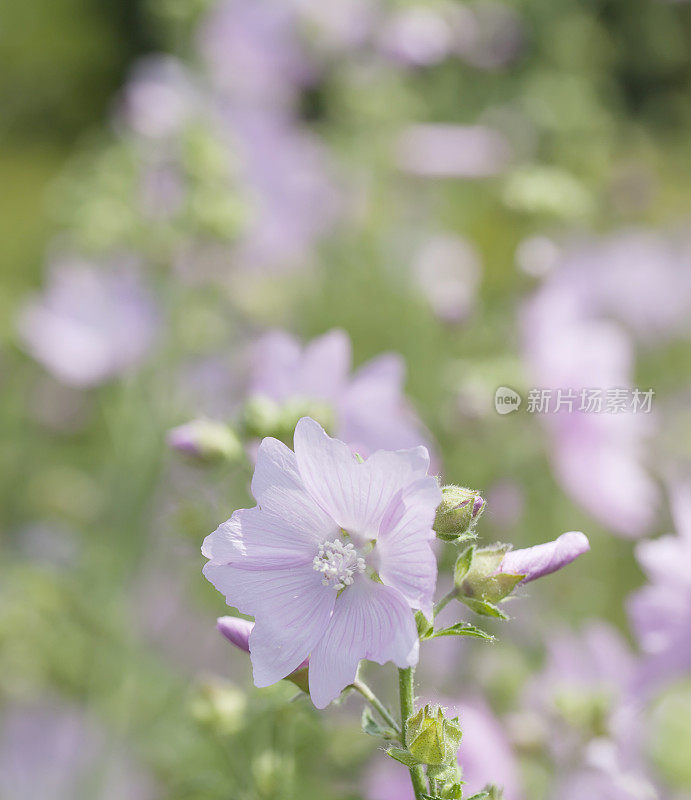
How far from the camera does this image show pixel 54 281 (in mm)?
1953

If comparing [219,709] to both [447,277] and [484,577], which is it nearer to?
[484,577]

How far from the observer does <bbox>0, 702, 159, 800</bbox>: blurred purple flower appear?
1430 mm

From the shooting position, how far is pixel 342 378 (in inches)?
34.5

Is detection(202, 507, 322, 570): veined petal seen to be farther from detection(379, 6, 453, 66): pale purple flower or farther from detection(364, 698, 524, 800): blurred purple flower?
detection(379, 6, 453, 66): pale purple flower

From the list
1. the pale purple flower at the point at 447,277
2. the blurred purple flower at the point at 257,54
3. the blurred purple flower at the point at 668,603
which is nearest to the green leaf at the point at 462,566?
the blurred purple flower at the point at 668,603

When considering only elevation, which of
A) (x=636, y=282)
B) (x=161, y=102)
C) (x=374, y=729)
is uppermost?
(x=374, y=729)

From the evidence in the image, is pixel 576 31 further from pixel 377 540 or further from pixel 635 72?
pixel 635 72

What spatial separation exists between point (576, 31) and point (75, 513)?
131 cm

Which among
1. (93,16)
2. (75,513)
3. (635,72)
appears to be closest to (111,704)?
(75,513)

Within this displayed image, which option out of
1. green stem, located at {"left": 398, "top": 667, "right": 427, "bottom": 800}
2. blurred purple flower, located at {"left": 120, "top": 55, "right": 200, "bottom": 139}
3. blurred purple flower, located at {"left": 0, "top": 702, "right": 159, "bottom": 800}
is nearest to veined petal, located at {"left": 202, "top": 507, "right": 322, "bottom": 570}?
green stem, located at {"left": 398, "top": 667, "right": 427, "bottom": 800}

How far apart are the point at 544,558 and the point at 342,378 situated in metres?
0.38

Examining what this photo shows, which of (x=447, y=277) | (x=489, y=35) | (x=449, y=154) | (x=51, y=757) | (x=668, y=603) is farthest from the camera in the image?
(x=489, y=35)

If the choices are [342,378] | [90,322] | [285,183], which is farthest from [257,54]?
[342,378]

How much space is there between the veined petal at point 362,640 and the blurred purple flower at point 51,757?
0.97 m
